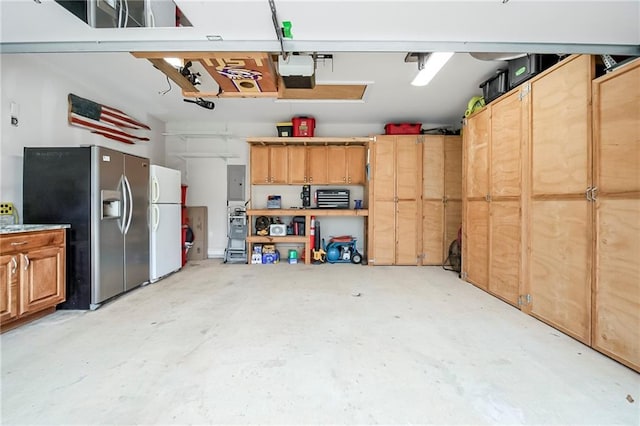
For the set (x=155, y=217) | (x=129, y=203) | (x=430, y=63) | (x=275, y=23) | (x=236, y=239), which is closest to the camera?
(x=275, y=23)

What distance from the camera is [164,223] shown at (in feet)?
14.1

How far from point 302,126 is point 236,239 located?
2589mm

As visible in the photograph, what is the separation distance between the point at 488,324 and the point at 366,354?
1373 mm

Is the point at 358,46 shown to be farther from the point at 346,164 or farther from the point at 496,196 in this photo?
the point at 346,164

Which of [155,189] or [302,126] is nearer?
[155,189]

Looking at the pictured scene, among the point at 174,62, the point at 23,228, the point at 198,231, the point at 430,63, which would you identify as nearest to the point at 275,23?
the point at 174,62

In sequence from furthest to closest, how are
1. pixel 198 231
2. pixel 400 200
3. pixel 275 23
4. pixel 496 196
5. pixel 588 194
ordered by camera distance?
pixel 198 231, pixel 400 200, pixel 496 196, pixel 588 194, pixel 275 23

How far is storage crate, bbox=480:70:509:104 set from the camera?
3240mm

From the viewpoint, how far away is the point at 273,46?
78.6 inches

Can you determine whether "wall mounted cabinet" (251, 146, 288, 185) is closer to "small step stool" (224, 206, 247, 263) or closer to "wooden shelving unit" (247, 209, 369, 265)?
"wooden shelving unit" (247, 209, 369, 265)

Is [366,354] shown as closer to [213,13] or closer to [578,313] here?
[578,313]

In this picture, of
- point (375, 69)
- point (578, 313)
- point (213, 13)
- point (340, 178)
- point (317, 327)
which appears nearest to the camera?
point (213, 13)

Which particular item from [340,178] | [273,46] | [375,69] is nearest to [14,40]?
[273,46]

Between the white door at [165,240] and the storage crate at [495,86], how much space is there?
4902mm
